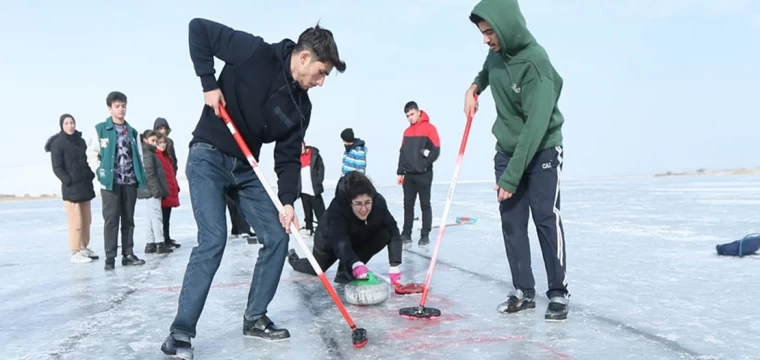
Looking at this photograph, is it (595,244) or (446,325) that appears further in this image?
(595,244)

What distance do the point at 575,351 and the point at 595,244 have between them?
155 inches

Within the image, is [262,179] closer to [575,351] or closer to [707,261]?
[575,351]

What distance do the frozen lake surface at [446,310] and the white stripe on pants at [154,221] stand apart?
67cm

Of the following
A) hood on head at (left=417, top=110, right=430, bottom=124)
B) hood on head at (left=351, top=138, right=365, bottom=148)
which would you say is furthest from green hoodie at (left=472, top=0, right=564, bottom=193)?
hood on head at (left=351, top=138, right=365, bottom=148)

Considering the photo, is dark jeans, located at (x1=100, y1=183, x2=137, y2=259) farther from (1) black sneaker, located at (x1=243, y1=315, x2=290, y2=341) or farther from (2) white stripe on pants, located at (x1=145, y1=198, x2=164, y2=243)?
(1) black sneaker, located at (x1=243, y1=315, x2=290, y2=341)

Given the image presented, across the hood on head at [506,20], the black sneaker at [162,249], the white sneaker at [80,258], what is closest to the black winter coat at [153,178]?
the black sneaker at [162,249]

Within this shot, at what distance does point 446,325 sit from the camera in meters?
3.29

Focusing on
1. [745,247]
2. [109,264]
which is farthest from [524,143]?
[109,264]

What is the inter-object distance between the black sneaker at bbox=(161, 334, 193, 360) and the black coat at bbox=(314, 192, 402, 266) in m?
1.53

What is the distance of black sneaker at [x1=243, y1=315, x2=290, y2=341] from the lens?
3068 millimetres

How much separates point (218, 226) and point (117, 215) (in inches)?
142

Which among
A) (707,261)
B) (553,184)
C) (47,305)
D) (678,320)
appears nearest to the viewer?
(678,320)

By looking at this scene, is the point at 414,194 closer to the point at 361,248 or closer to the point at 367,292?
the point at 361,248

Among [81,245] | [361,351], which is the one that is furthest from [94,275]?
[361,351]
